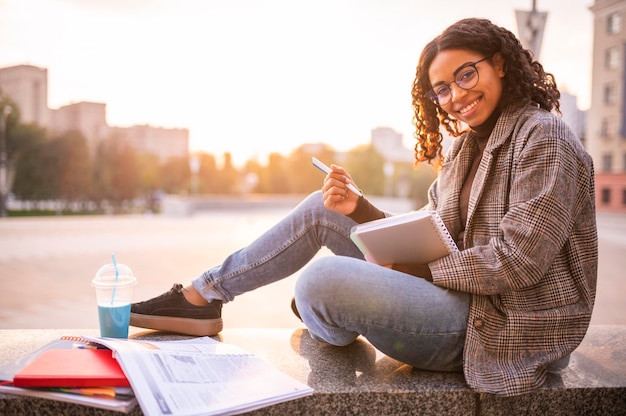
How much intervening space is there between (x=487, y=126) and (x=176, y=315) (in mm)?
1334

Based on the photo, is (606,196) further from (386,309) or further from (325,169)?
(386,309)

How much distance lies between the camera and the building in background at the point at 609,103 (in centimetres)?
2712

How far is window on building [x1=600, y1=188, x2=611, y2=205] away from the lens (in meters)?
27.9

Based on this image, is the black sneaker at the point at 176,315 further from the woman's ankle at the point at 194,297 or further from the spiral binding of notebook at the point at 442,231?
the spiral binding of notebook at the point at 442,231

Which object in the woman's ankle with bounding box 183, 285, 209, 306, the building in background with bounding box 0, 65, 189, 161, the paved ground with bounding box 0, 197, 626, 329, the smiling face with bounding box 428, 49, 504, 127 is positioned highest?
the building in background with bounding box 0, 65, 189, 161

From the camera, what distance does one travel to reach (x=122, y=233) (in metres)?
13.2

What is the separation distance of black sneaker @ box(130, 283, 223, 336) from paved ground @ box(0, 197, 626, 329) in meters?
2.39

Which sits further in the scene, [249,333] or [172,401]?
[249,333]

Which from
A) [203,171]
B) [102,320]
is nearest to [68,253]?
[102,320]

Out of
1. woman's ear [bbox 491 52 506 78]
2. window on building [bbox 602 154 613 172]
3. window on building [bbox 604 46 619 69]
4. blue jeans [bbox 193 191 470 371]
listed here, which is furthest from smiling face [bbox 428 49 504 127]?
window on building [bbox 604 46 619 69]

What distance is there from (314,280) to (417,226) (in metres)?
0.33

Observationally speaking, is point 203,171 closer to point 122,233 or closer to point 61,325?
point 122,233

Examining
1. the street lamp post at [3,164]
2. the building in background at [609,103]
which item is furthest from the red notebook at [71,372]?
the building in background at [609,103]

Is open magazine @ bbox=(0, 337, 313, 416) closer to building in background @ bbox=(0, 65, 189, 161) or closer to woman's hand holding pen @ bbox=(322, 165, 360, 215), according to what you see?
woman's hand holding pen @ bbox=(322, 165, 360, 215)
